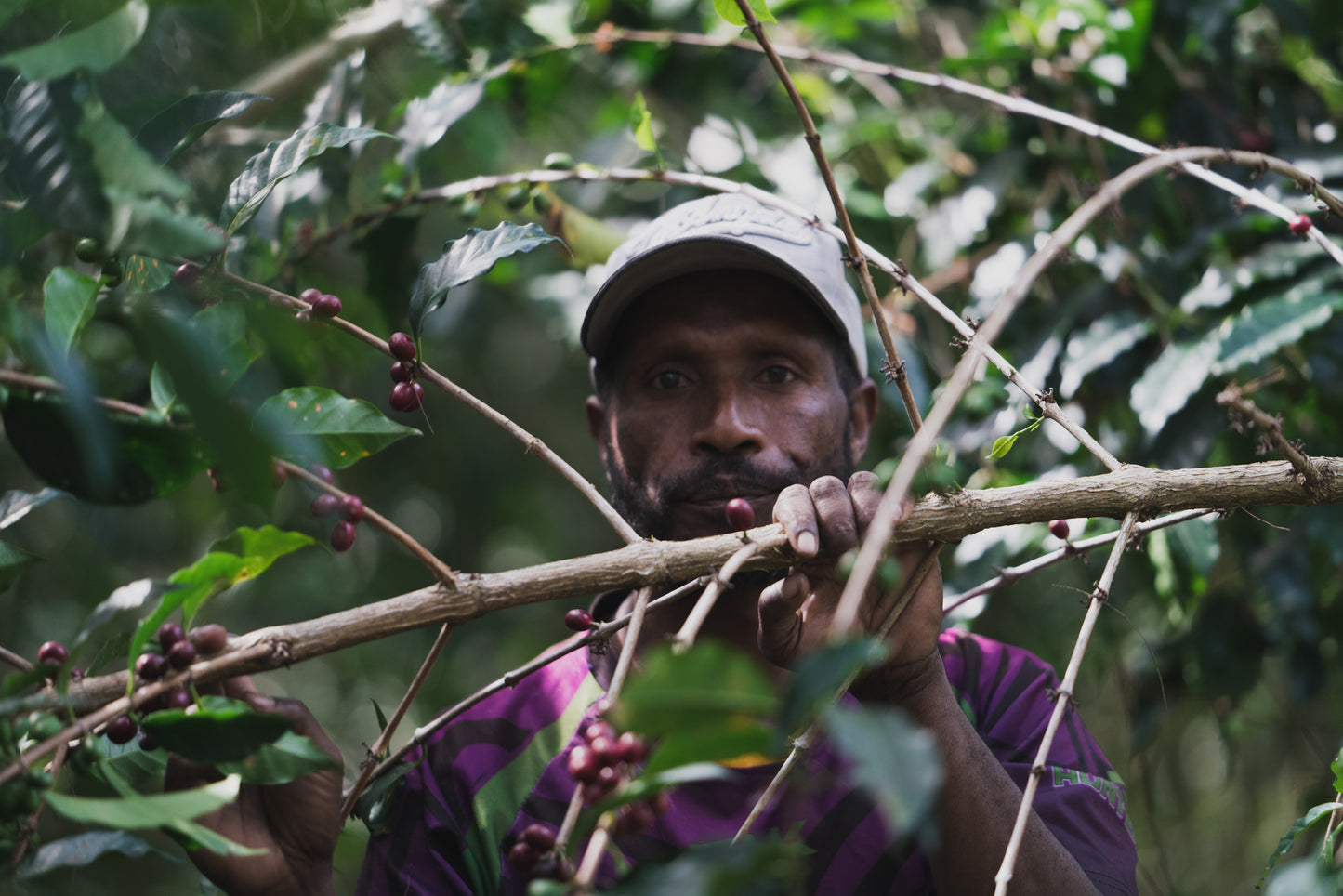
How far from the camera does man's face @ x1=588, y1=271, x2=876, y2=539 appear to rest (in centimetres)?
176

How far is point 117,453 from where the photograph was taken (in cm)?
102

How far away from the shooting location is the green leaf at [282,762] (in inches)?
46.2

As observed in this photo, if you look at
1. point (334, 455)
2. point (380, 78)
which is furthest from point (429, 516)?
point (334, 455)

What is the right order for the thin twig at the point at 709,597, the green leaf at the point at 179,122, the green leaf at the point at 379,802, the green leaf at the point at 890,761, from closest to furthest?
1. the green leaf at the point at 890,761
2. the thin twig at the point at 709,597
3. the green leaf at the point at 179,122
4. the green leaf at the point at 379,802

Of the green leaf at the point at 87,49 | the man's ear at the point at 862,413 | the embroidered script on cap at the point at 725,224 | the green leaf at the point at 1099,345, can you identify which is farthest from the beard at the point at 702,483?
the green leaf at the point at 87,49

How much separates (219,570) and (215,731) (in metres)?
0.16

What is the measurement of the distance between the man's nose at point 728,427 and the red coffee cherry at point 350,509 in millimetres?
669

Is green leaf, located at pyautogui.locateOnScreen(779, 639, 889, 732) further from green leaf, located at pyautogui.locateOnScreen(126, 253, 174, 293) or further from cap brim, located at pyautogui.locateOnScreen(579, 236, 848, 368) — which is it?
cap brim, located at pyautogui.locateOnScreen(579, 236, 848, 368)

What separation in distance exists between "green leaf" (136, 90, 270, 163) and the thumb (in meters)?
0.84

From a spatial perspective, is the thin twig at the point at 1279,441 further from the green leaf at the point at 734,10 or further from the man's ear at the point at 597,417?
the man's ear at the point at 597,417

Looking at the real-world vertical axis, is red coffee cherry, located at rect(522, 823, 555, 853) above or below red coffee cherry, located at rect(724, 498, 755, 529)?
below

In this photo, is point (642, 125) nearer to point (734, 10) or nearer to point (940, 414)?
point (734, 10)

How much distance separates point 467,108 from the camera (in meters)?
2.30

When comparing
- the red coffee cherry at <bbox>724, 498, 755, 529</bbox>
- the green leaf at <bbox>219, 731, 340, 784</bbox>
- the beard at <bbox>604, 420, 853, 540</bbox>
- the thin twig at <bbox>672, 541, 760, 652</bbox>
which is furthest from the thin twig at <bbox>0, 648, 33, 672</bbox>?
the beard at <bbox>604, 420, 853, 540</bbox>
